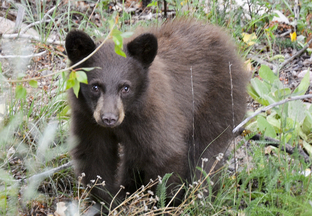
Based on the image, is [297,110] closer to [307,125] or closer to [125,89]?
[307,125]

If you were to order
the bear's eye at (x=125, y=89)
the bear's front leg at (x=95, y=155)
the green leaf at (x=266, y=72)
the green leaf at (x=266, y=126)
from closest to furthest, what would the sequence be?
the bear's eye at (x=125, y=89) → the bear's front leg at (x=95, y=155) → the green leaf at (x=266, y=126) → the green leaf at (x=266, y=72)

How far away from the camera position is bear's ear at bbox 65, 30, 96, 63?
3352 mm

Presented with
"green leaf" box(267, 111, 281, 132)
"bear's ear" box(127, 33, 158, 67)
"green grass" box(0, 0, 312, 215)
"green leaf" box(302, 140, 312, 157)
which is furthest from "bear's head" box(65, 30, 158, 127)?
"green leaf" box(302, 140, 312, 157)

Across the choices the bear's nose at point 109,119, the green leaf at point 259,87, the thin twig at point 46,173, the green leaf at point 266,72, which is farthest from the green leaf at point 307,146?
the thin twig at point 46,173

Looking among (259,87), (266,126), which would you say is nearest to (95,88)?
(266,126)

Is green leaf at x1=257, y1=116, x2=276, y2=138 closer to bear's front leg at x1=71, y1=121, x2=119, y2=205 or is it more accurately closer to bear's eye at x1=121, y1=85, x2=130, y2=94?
bear's front leg at x1=71, y1=121, x2=119, y2=205

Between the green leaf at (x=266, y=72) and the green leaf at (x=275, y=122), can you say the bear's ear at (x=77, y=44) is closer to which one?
the green leaf at (x=275, y=122)

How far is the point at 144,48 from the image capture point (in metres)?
3.55

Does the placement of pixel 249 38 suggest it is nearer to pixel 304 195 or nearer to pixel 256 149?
pixel 256 149

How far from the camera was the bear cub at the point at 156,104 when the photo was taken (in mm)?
3434

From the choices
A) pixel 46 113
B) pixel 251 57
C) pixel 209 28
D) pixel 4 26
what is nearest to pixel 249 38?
pixel 251 57

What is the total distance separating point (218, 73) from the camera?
4.23 metres

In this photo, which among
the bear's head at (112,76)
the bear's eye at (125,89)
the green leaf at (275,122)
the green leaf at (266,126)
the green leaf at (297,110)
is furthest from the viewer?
the green leaf at (297,110)

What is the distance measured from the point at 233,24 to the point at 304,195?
3.41 meters
